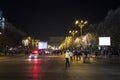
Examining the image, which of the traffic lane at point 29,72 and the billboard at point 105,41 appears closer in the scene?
the traffic lane at point 29,72

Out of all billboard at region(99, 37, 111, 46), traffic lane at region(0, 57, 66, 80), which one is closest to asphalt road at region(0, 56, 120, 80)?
traffic lane at region(0, 57, 66, 80)

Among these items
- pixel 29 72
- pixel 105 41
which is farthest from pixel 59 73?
pixel 105 41

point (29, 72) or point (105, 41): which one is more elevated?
point (105, 41)

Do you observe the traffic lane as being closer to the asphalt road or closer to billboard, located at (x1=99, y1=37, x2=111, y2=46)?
the asphalt road

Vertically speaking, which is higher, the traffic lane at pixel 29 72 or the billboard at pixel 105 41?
the billboard at pixel 105 41

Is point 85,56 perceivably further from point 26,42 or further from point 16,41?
point 26,42

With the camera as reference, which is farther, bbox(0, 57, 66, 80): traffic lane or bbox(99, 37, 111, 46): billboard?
bbox(99, 37, 111, 46): billboard

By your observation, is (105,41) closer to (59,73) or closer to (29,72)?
(29,72)

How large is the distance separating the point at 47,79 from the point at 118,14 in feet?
278

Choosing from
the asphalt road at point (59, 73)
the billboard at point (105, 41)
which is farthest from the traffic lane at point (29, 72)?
the billboard at point (105, 41)

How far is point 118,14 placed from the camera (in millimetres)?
104188

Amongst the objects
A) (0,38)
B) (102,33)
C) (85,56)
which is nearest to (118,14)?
(102,33)

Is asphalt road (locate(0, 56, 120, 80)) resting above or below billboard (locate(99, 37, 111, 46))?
below

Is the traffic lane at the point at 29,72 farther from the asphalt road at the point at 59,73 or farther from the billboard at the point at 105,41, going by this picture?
the billboard at the point at 105,41
